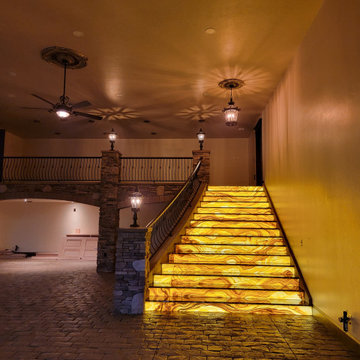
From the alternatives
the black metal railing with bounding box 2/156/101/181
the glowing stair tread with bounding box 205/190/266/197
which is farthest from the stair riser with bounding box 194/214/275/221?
the black metal railing with bounding box 2/156/101/181

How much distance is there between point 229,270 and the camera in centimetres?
561

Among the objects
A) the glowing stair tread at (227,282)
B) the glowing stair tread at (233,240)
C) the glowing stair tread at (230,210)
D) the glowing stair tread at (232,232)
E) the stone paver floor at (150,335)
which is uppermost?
the glowing stair tread at (230,210)

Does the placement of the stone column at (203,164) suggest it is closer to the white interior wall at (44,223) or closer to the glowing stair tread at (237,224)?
the glowing stair tread at (237,224)

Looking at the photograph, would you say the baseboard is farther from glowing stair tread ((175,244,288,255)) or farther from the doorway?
the doorway

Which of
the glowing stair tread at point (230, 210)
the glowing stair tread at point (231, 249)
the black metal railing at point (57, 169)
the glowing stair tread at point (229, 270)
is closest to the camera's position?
the glowing stair tread at point (229, 270)

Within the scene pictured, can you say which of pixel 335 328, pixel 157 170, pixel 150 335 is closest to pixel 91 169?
pixel 157 170

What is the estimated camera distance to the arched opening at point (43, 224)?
14594 mm

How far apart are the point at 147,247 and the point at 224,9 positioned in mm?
3717

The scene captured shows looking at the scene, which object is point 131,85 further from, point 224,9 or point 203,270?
point 203,270

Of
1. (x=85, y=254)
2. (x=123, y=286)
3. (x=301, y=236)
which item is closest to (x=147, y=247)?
Answer: (x=123, y=286)

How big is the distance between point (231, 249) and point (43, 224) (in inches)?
440

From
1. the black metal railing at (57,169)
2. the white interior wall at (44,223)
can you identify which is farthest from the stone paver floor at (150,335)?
the white interior wall at (44,223)

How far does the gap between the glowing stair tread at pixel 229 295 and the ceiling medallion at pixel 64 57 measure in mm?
4509

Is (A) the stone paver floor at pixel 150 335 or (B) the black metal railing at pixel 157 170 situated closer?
(A) the stone paver floor at pixel 150 335
